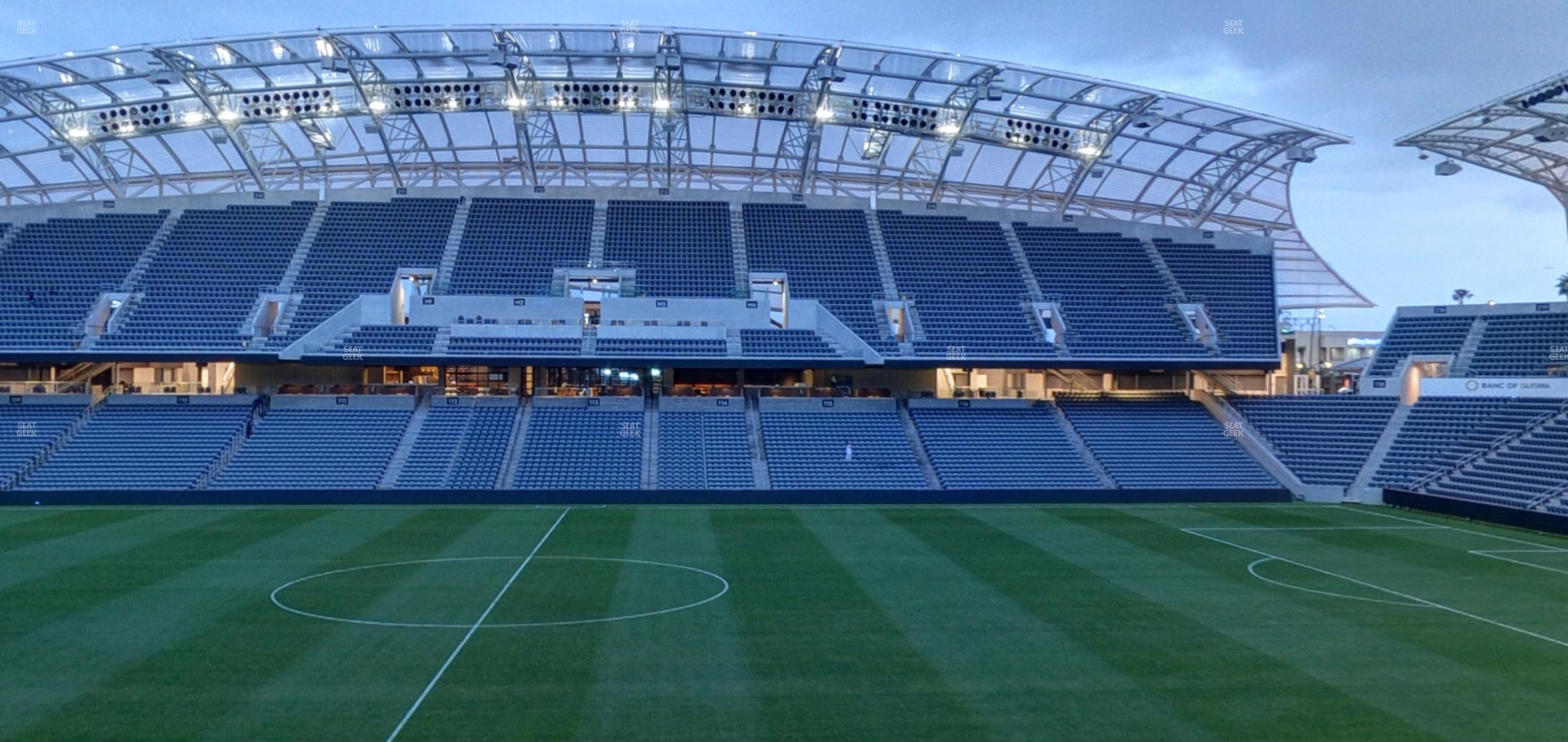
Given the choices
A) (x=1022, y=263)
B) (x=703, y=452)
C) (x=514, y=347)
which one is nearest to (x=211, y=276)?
(x=514, y=347)

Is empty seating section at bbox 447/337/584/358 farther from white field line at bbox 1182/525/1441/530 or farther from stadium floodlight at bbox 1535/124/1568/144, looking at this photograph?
stadium floodlight at bbox 1535/124/1568/144

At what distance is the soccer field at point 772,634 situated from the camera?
41.9 ft

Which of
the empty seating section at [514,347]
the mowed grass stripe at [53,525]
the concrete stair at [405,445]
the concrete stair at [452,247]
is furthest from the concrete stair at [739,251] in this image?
the mowed grass stripe at [53,525]

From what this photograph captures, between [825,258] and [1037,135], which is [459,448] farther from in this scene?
[1037,135]

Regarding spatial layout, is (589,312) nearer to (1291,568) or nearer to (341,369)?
(341,369)

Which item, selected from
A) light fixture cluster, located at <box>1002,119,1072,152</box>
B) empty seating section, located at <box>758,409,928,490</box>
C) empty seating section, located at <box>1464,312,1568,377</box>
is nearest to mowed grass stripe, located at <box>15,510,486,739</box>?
empty seating section, located at <box>758,409,928,490</box>

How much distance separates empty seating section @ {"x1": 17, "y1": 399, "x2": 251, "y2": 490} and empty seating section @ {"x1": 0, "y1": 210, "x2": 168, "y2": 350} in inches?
140

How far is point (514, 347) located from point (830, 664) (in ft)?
85.1

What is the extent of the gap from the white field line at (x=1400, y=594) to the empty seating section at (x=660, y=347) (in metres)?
18.1

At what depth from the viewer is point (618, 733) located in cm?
1220

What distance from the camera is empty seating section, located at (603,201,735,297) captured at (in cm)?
4150

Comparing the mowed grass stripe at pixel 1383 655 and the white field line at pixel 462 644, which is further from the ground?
the mowed grass stripe at pixel 1383 655

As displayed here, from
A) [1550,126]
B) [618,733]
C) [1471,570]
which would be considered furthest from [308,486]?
[1550,126]

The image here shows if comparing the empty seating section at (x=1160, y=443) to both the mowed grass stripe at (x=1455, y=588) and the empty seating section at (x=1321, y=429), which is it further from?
the mowed grass stripe at (x=1455, y=588)
